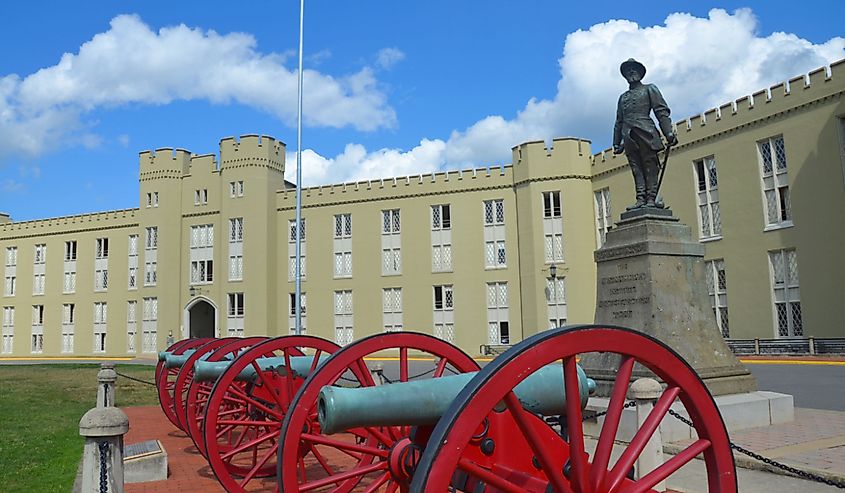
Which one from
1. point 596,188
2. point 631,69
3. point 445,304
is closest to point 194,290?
point 445,304

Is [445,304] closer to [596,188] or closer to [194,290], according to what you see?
[596,188]

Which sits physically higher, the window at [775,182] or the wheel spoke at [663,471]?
the window at [775,182]

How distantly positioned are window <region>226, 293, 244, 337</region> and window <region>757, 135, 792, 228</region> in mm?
24475

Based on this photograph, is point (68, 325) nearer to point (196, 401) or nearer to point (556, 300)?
point (556, 300)

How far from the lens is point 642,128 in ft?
32.9

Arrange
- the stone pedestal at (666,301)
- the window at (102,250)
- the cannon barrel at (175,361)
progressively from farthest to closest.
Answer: the window at (102,250) → the cannon barrel at (175,361) → the stone pedestal at (666,301)

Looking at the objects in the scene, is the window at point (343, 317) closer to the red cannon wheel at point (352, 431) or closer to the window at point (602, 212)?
the window at point (602, 212)

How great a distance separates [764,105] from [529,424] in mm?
25365

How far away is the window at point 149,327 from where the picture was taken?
37812 mm

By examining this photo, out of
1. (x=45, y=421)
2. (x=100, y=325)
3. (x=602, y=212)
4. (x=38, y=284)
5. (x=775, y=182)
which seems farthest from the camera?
(x=38, y=284)

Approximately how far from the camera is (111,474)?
3.90m

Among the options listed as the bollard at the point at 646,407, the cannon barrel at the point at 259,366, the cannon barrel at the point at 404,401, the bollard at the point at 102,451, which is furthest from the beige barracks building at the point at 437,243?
the bollard at the point at 102,451

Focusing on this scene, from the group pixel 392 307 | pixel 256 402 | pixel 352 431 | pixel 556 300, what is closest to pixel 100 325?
pixel 392 307

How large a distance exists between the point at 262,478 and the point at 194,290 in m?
31.2
